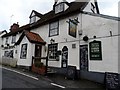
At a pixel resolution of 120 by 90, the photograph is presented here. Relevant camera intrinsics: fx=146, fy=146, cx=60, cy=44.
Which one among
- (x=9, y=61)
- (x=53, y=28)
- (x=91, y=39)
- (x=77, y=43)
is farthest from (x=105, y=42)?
(x=9, y=61)

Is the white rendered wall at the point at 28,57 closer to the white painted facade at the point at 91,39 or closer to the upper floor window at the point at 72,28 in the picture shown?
the white painted facade at the point at 91,39

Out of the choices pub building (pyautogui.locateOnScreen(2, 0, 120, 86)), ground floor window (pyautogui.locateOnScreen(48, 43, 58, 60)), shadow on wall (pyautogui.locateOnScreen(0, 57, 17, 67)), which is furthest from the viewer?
shadow on wall (pyautogui.locateOnScreen(0, 57, 17, 67))

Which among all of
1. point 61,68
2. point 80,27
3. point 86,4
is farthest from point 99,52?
point 86,4

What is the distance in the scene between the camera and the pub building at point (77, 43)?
10945mm

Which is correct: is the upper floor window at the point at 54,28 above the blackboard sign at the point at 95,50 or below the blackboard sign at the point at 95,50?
above

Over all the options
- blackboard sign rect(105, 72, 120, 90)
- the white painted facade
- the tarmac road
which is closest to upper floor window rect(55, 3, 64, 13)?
the white painted facade

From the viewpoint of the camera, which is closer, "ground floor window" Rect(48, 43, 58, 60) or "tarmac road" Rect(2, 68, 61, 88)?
"tarmac road" Rect(2, 68, 61, 88)

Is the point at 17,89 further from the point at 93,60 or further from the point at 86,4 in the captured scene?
the point at 86,4

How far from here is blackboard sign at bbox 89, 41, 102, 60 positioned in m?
11.4

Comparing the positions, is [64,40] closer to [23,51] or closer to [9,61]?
[23,51]

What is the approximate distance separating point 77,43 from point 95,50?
6.72 feet

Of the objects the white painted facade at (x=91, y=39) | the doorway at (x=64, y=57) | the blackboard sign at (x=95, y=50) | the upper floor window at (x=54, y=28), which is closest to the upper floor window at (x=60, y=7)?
the upper floor window at (x=54, y=28)

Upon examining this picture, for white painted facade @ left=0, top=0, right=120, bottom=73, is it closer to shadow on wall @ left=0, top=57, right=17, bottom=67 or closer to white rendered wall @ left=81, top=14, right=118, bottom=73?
white rendered wall @ left=81, top=14, right=118, bottom=73

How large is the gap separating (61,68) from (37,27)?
23.0 feet
